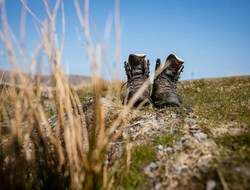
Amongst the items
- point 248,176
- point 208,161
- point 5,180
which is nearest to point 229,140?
point 208,161

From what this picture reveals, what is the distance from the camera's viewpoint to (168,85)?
577cm

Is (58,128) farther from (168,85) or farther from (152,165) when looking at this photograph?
(168,85)

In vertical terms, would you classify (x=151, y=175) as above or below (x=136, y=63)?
below

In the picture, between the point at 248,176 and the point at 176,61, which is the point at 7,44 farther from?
the point at 176,61

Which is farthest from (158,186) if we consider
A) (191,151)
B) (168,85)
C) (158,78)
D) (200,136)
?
(158,78)

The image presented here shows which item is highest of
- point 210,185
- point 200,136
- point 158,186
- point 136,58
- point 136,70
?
point 136,58

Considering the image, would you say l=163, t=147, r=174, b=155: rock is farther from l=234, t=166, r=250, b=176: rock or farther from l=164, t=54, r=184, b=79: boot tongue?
l=164, t=54, r=184, b=79: boot tongue

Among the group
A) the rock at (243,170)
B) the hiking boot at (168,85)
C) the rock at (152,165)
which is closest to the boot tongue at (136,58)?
the hiking boot at (168,85)

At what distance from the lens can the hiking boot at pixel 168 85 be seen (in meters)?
5.44

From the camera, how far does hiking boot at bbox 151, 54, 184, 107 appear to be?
5.44 metres

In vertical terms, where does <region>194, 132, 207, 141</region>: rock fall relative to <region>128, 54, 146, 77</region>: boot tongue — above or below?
below

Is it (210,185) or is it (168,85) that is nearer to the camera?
(210,185)

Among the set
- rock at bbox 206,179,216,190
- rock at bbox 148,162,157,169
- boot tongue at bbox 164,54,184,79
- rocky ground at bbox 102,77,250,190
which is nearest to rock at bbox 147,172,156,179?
rocky ground at bbox 102,77,250,190

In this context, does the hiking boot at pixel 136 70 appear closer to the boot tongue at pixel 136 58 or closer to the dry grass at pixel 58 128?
the boot tongue at pixel 136 58
